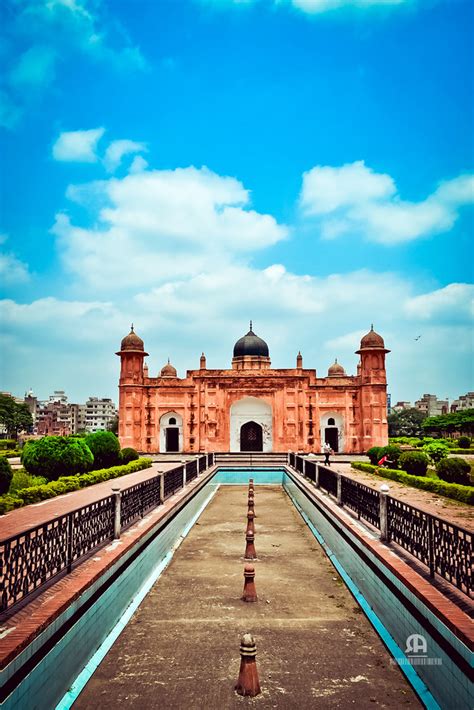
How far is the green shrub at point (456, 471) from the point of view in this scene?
15.0m

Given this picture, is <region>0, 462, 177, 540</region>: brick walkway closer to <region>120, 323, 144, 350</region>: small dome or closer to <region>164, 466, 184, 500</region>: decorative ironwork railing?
<region>164, 466, 184, 500</region>: decorative ironwork railing

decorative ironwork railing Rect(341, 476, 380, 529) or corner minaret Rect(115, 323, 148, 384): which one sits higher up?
corner minaret Rect(115, 323, 148, 384)

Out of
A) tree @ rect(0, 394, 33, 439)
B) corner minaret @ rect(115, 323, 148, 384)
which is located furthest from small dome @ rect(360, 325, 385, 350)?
tree @ rect(0, 394, 33, 439)

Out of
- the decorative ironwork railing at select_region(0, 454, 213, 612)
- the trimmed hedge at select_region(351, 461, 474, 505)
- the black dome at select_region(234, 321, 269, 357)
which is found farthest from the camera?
the black dome at select_region(234, 321, 269, 357)

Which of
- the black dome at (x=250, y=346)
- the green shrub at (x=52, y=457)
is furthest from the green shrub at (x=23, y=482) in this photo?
the black dome at (x=250, y=346)

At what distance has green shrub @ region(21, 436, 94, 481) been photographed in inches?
584

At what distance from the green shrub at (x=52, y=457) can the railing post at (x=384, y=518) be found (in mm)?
10292

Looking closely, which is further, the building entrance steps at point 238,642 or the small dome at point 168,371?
the small dome at point 168,371

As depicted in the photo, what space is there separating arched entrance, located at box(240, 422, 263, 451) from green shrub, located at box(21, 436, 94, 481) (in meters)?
17.3

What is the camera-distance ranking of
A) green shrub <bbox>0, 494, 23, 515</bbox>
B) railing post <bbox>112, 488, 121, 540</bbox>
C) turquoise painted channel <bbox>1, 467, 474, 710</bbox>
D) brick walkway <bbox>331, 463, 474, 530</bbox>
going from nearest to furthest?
turquoise painted channel <bbox>1, 467, 474, 710</bbox>, railing post <bbox>112, 488, 121, 540</bbox>, brick walkway <bbox>331, 463, 474, 530</bbox>, green shrub <bbox>0, 494, 23, 515</bbox>

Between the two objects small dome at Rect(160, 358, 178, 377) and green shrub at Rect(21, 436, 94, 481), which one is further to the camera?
small dome at Rect(160, 358, 178, 377)

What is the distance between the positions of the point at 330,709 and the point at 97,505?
4.10 metres

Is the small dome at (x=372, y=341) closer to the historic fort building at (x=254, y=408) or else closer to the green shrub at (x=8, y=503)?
the historic fort building at (x=254, y=408)

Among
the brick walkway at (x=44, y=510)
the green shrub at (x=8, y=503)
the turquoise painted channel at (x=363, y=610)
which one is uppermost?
the green shrub at (x=8, y=503)
